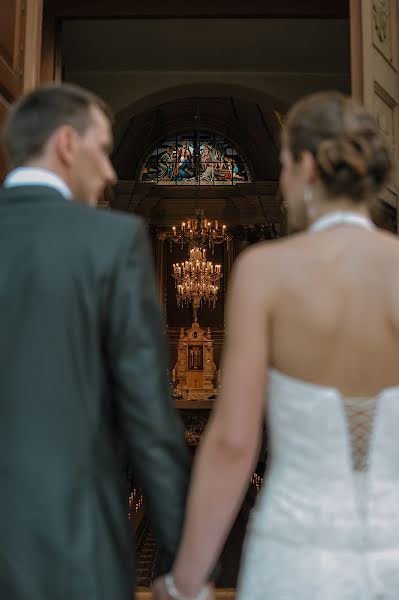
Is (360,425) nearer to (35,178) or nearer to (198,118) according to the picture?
(35,178)

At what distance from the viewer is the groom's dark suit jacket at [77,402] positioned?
4.71 ft

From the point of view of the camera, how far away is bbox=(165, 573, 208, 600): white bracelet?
1.55 m

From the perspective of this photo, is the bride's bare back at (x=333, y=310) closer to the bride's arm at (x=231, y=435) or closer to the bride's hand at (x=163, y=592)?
the bride's arm at (x=231, y=435)

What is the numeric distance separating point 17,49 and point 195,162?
12743 millimetres

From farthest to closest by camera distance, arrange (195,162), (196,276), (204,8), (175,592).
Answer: (195,162)
(196,276)
(204,8)
(175,592)

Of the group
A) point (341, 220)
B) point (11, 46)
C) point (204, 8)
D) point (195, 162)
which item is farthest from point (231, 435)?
point (195, 162)

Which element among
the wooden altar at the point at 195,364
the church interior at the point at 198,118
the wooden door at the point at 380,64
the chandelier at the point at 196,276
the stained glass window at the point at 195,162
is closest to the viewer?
the wooden door at the point at 380,64

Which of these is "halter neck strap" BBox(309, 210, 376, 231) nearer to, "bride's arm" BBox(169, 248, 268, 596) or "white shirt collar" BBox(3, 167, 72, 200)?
"bride's arm" BBox(169, 248, 268, 596)

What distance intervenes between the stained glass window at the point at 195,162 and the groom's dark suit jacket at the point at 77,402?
49.1 feet

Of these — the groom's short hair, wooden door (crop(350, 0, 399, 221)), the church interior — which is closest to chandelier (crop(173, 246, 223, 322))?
the church interior

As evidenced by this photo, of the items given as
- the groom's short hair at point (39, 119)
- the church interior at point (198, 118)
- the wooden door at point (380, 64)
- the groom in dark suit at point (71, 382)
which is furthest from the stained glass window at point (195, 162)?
the groom in dark suit at point (71, 382)

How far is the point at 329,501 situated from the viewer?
1.51 meters

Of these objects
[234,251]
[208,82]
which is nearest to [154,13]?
[208,82]

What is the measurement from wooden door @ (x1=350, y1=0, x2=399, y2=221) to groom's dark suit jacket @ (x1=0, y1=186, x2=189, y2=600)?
102 inches
